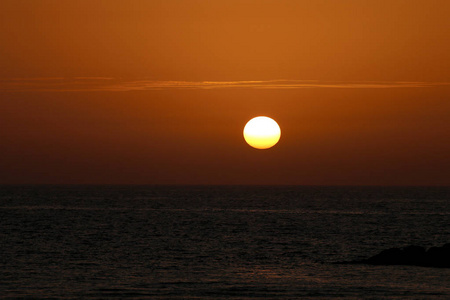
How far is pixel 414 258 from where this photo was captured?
48.1 meters

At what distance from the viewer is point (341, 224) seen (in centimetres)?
8969

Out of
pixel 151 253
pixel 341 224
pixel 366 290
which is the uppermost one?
pixel 341 224

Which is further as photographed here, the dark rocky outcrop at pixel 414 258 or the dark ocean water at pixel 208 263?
the dark rocky outcrop at pixel 414 258

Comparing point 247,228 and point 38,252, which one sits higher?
point 247,228

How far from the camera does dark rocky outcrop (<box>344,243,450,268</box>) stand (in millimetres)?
46844

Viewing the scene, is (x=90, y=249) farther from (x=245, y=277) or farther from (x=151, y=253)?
(x=245, y=277)

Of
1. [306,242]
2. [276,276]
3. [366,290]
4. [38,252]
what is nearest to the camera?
[366,290]

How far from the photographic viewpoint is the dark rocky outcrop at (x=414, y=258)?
46.8 metres

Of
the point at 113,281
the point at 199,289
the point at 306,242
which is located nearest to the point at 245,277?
the point at 199,289

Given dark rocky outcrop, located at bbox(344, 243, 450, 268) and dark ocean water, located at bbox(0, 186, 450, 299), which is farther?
dark rocky outcrop, located at bbox(344, 243, 450, 268)

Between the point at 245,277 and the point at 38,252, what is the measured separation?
2054 centimetres

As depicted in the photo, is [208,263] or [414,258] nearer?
[208,263]

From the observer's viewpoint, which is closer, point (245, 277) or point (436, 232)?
point (245, 277)

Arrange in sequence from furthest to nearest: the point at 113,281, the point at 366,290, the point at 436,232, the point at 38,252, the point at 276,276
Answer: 1. the point at 436,232
2. the point at 38,252
3. the point at 276,276
4. the point at 113,281
5. the point at 366,290
